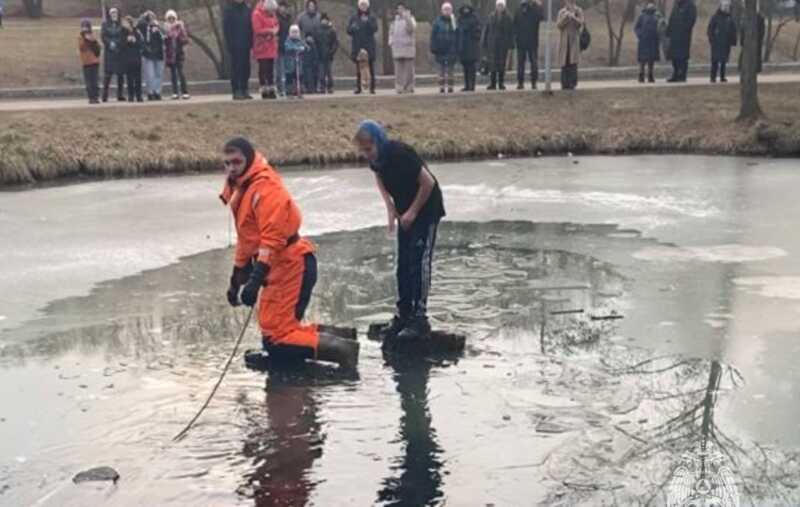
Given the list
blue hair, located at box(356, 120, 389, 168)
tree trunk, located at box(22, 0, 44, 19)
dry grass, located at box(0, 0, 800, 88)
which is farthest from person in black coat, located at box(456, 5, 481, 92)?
tree trunk, located at box(22, 0, 44, 19)

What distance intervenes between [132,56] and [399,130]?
18.9ft

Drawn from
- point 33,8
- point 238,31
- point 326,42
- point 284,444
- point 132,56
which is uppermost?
point 33,8

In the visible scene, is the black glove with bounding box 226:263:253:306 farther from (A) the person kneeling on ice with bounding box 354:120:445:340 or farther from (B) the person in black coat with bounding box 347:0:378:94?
(B) the person in black coat with bounding box 347:0:378:94

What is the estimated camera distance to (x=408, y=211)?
353 inches

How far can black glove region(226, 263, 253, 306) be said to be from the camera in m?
8.59

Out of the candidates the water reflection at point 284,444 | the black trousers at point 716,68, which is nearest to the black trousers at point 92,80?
the black trousers at point 716,68

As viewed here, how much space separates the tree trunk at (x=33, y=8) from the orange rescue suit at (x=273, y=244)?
4329 cm

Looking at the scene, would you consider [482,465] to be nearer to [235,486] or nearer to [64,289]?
[235,486]

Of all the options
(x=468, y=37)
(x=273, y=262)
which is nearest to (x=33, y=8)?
(x=468, y=37)

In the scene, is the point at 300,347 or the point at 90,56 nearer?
the point at 300,347

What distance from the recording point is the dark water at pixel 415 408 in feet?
21.6

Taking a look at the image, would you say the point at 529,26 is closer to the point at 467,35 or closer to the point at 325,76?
the point at 467,35

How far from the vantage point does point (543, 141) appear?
851 inches

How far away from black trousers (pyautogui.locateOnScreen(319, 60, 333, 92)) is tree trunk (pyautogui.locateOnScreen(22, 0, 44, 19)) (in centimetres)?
2659
